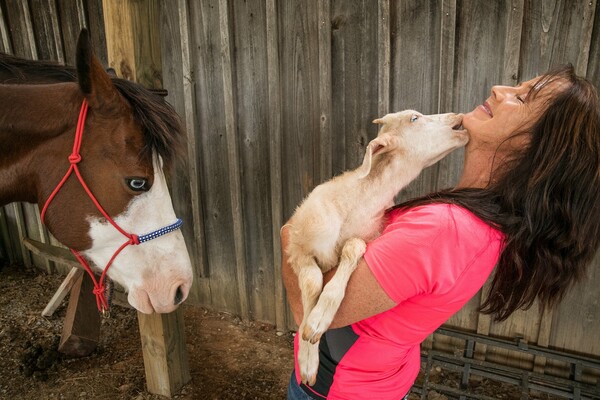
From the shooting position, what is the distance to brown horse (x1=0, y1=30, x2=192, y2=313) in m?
1.65

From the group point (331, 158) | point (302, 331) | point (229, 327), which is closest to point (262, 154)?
point (331, 158)

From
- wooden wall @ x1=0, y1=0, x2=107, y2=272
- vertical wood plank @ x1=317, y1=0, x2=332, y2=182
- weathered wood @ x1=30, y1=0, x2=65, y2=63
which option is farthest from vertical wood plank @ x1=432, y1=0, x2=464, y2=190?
weathered wood @ x1=30, y1=0, x2=65, y2=63

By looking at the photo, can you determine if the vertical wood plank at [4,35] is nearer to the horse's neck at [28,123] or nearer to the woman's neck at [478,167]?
the horse's neck at [28,123]

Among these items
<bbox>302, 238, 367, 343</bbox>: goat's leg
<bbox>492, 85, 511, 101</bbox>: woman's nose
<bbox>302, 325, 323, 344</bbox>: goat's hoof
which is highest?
<bbox>492, 85, 511, 101</bbox>: woman's nose

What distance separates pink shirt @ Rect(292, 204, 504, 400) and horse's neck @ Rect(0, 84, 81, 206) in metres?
1.38

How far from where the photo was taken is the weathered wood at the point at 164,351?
2.96m

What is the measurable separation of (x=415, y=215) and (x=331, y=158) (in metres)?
2.02

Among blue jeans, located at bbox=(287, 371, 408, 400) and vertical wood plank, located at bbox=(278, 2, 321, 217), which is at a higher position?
vertical wood plank, located at bbox=(278, 2, 321, 217)

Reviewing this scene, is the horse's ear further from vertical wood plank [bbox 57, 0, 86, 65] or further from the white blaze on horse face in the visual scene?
vertical wood plank [bbox 57, 0, 86, 65]

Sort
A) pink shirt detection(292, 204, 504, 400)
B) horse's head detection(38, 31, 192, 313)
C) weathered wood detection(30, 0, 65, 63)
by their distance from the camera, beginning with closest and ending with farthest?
pink shirt detection(292, 204, 504, 400) → horse's head detection(38, 31, 192, 313) → weathered wood detection(30, 0, 65, 63)

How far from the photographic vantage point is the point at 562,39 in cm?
243

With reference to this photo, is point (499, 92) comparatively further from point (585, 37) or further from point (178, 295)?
point (178, 295)

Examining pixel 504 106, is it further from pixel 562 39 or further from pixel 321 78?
pixel 321 78

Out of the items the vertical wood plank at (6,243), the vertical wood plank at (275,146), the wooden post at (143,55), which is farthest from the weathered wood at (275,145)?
the vertical wood plank at (6,243)
